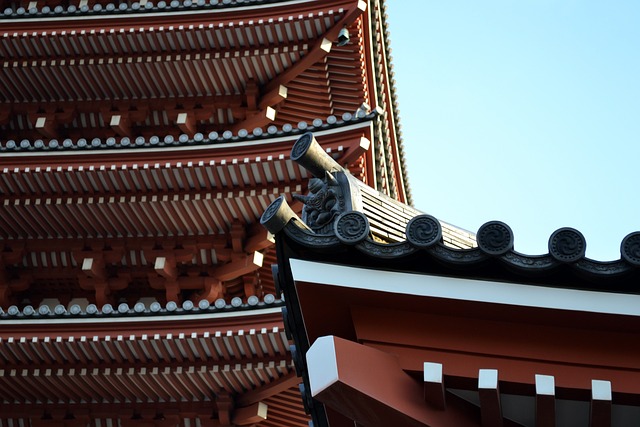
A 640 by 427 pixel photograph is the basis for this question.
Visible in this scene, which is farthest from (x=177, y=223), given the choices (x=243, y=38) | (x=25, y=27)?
(x=25, y=27)

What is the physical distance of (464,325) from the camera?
15.3 feet

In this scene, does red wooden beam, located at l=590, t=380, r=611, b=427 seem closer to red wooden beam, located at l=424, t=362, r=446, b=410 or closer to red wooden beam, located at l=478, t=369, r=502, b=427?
red wooden beam, located at l=478, t=369, r=502, b=427

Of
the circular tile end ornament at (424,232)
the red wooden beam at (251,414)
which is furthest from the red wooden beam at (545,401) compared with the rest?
the red wooden beam at (251,414)

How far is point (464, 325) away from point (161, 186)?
9094mm

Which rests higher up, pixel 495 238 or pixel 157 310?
pixel 495 238

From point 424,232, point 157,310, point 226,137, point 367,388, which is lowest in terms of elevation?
point 157,310

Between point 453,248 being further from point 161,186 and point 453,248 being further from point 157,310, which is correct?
point 161,186

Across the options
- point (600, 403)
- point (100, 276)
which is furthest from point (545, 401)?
point (100, 276)

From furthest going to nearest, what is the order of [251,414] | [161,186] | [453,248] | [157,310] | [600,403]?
[161,186] < [251,414] < [157,310] < [453,248] < [600,403]

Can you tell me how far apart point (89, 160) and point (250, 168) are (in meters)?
2.26

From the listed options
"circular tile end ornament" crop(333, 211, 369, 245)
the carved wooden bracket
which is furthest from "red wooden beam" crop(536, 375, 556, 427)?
the carved wooden bracket

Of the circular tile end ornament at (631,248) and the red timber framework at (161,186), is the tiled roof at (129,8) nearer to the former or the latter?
the red timber framework at (161,186)

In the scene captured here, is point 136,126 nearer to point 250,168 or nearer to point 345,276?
point 250,168

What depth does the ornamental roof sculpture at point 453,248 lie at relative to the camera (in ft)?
14.4
